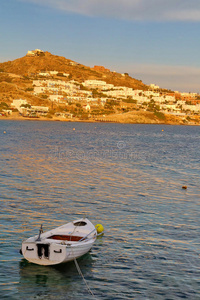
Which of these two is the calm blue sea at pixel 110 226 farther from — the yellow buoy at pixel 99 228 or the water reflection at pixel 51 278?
the yellow buoy at pixel 99 228

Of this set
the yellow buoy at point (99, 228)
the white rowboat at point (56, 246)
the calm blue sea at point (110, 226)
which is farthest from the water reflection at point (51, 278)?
the yellow buoy at point (99, 228)

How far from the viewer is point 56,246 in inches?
779

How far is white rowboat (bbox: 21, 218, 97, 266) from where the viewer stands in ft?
65.0

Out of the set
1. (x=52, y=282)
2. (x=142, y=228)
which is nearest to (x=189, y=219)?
(x=142, y=228)

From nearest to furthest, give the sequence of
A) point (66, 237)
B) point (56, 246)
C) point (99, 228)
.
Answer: point (56, 246), point (66, 237), point (99, 228)

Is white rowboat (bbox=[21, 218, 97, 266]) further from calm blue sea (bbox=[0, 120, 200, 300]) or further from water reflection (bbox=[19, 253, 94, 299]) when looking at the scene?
calm blue sea (bbox=[0, 120, 200, 300])

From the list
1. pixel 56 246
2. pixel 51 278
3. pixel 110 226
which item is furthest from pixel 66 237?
pixel 110 226

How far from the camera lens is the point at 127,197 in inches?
1517

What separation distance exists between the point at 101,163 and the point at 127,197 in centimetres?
2538

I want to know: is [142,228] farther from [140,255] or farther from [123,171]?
[123,171]

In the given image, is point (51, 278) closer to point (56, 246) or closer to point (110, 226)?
point (56, 246)

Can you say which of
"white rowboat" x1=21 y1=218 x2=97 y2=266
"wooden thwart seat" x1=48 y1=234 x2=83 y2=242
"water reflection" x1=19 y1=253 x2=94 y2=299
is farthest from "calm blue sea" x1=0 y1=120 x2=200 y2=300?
"wooden thwart seat" x1=48 y1=234 x2=83 y2=242

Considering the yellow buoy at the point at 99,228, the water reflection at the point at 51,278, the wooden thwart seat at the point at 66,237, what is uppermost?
the wooden thwart seat at the point at 66,237

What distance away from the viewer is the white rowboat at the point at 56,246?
19797 mm
